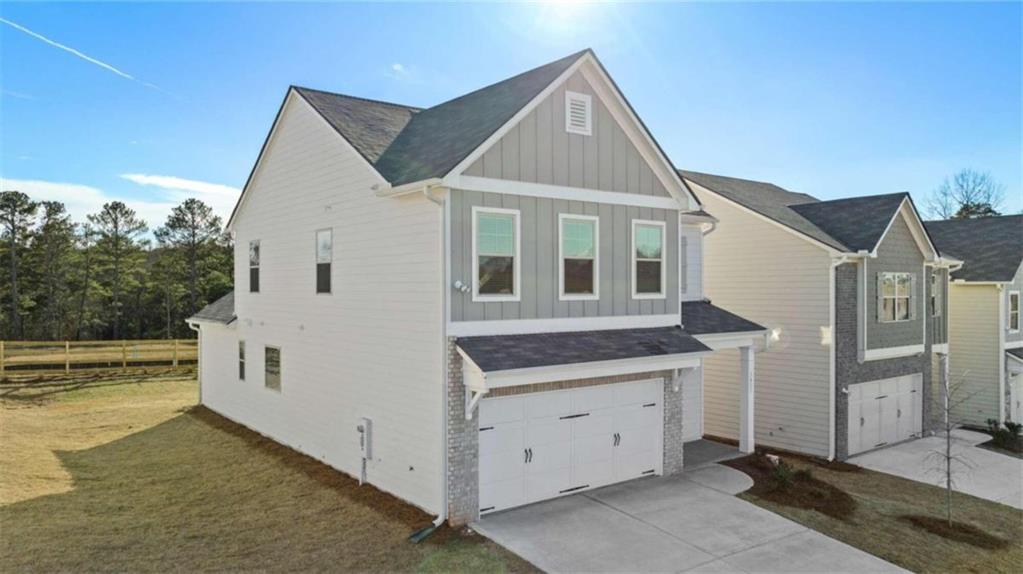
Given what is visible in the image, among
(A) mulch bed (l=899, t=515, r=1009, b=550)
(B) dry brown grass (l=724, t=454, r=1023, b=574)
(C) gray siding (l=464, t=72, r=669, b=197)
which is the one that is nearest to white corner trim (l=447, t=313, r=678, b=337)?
(C) gray siding (l=464, t=72, r=669, b=197)

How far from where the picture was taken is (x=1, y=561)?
8.27 metres

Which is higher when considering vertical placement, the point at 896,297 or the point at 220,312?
the point at 896,297

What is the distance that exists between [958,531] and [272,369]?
1497 centimetres


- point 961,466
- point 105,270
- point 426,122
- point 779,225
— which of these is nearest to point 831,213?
point 779,225

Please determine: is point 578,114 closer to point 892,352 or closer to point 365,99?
point 365,99

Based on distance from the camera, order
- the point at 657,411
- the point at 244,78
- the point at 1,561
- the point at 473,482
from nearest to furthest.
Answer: the point at 1,561 < the point at 473,482 < the point at 657,411 < the point at 244,78

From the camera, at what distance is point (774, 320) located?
54.0ft

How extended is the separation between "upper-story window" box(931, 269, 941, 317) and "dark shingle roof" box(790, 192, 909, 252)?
3614 millimetres

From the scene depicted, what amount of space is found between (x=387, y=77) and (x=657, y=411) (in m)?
12.6

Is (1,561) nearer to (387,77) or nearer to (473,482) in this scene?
(473,482)

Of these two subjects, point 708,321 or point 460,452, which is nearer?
point 460,452

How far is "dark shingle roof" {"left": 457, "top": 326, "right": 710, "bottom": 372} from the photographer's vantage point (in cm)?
958

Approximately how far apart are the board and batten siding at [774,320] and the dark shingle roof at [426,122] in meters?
8.57

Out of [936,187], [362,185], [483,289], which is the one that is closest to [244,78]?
[362,185]
